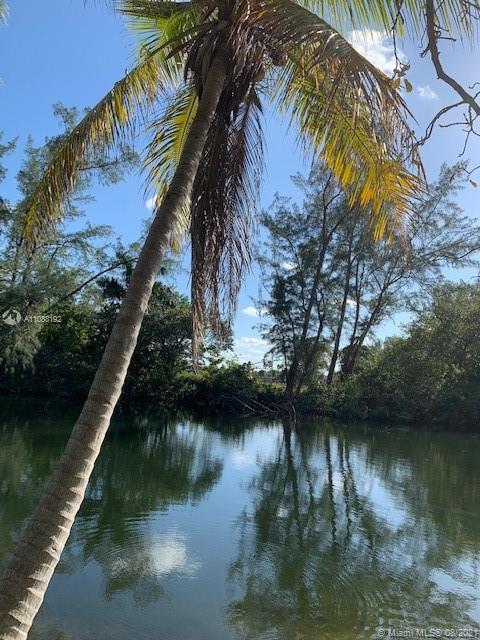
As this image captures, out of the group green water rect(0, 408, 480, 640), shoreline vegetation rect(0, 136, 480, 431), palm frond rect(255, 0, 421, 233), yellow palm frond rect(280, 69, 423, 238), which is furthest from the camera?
shoreline vegetation rect(0, 136, 480, 431)

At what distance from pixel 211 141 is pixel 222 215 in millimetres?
635

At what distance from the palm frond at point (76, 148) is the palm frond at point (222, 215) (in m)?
0.83

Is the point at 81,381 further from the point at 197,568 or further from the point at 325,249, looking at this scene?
the point at 197,568

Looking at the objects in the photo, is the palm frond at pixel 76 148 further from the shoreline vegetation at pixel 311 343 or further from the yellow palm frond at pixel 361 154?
the shoreline vegetation at pixel 311 343

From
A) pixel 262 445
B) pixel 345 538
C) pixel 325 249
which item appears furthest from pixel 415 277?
pixel 345 538

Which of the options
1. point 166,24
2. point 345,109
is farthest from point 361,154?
point 166,24

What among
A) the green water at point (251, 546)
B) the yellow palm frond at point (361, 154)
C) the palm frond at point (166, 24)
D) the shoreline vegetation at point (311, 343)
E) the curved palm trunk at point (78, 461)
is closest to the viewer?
the curved palm trunk at point (78, 461)

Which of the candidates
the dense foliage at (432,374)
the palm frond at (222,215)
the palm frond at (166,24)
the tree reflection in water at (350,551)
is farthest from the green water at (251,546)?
the dense foliage at (432,374)

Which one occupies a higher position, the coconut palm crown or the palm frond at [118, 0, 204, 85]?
the palm frond at [118, 0, 204, 85]

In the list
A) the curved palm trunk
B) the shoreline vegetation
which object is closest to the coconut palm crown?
the curved palm trunk

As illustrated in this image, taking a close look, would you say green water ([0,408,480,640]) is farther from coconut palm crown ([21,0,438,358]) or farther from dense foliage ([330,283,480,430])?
dense foliage ([330,283,480,430])

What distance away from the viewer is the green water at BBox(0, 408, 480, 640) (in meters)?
5.10

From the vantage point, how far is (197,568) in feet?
20.5

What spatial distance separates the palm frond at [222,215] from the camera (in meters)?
4.50
